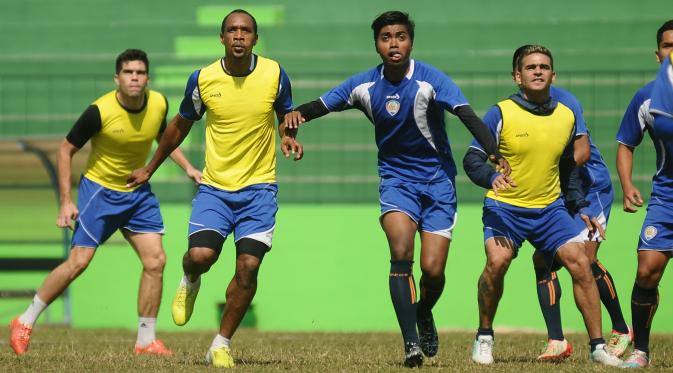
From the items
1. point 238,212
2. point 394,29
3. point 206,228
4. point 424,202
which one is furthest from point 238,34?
point 424,202

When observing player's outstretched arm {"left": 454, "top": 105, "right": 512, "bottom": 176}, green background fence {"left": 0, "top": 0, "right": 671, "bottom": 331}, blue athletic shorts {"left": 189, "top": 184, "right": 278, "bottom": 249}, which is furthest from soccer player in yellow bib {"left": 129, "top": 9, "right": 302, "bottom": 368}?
green background fence {"left": 0, "top": 0, "right": 671, "bottom": 331}

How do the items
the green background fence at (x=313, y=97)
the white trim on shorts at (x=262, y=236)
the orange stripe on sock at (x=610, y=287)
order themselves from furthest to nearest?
the green background fence at (x=313, y=97) < the orange stripe on sock at (x=610, y=287) < the white trim on shorts at (x=262, y=236)

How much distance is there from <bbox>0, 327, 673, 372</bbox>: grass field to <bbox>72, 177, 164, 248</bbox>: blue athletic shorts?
3.21ft

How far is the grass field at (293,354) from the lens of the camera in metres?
8.12

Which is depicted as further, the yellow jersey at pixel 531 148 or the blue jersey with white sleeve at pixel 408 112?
the yellow jersey at pixel 531 148

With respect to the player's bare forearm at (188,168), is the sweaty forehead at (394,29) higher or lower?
higher

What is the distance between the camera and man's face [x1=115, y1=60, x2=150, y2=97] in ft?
33.7

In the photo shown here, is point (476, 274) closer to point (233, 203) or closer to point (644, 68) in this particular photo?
point (644, 68)

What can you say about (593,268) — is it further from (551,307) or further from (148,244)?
(148,244)

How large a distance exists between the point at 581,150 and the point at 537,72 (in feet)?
2.22

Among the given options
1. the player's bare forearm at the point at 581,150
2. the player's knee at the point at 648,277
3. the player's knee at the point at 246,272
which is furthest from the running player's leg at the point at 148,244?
the player's knee at the point at 648,277

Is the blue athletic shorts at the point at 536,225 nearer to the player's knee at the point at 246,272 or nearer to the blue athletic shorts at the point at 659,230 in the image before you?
the blue athletic shorts at the point at 659,230

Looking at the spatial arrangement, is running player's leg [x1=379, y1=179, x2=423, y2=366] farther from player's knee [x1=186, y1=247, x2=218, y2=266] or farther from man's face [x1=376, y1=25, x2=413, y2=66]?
player's knee [x1=186, y1=247, x2=218, y2=266]

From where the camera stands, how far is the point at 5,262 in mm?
16172
